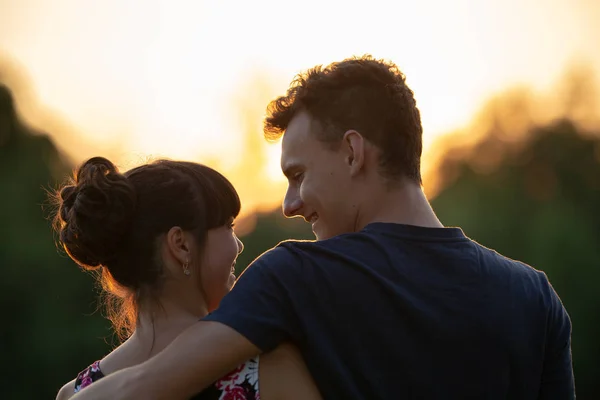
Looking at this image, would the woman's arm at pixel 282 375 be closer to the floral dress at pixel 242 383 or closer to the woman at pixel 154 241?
the floral dress at pixel 242 383

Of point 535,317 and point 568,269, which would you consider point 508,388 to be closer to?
point 535,317

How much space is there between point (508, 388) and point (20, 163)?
1725cm

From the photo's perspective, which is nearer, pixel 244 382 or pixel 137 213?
pixel 244 382

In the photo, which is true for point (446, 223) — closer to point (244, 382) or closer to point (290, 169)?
point (290, 169)

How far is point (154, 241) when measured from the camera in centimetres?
262

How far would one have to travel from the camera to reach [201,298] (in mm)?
2627

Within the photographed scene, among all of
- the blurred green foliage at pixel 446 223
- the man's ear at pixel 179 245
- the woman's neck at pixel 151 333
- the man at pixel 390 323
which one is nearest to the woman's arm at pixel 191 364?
the man at pixel 390 323

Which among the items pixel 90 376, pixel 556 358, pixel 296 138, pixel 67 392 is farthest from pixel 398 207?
pixel 67 392

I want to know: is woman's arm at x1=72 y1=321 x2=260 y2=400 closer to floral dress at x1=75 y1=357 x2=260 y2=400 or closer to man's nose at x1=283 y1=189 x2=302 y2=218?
floral dress at x1=75 y1=357 x2=260 y2=400

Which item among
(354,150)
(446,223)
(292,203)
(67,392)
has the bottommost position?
(446,223)

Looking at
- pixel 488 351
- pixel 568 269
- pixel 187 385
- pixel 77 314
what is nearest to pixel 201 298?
pixel 187 385

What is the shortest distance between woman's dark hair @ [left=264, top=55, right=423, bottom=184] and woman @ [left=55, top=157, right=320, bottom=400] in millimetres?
338

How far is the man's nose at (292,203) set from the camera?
2775 millimetres

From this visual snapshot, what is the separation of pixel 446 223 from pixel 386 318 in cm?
1678
